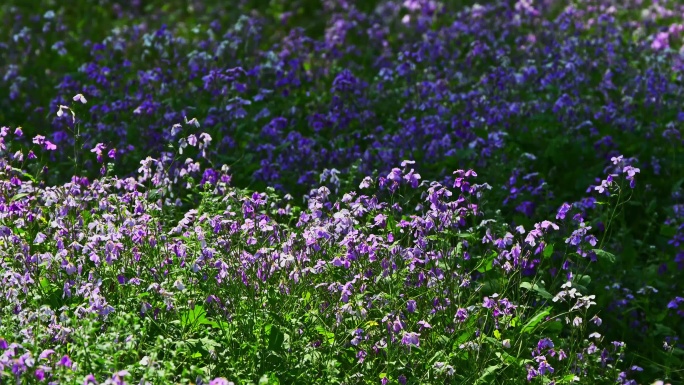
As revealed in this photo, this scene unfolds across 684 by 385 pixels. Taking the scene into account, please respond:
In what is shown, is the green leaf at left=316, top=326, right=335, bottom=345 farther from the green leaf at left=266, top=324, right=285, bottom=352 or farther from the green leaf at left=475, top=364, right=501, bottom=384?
the green leaf at left=475, top=364, right=501, bottom=384

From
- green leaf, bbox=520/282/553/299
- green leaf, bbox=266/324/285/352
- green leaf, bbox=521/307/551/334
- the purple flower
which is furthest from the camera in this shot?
green leaf, bbox=520/282/553/299

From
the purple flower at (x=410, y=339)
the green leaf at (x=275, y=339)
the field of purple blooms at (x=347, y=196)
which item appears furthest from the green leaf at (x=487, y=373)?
the green leaf at (x=275, y=339)

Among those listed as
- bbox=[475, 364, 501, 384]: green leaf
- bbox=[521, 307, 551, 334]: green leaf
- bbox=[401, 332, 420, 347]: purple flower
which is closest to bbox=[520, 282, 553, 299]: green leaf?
bbox=[521, 307, 551, 334]: green leaf

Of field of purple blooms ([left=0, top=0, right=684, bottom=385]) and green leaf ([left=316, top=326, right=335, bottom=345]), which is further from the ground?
field of purple blooms ([left=0, top=0, right=684, bottom=385])

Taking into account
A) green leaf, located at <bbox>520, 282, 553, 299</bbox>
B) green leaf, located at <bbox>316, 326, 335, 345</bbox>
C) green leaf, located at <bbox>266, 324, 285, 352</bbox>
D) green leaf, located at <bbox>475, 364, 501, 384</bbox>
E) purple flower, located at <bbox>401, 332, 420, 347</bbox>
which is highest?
green leaf, located at <bbox>520, 282, 553, 299</bbox>

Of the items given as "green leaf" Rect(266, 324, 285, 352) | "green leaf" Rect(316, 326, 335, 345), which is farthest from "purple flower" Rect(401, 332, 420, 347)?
"green leaf" Rect(266, 324, 285, 352)

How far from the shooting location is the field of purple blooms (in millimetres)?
4395

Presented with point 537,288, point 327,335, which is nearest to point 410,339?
point 327,335

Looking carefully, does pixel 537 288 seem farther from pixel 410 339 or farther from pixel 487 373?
pixel 410 339

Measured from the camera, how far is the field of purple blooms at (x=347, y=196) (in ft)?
14.4

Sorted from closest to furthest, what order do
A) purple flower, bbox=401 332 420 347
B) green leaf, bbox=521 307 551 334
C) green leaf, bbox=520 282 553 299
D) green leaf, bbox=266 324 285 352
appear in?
purple flower, bbox=401 332 420 347
green leaf, bbox=266 324 285 352
green leaf, bbox=521 307 551 334
green leaf, bbox=520 282 553 299

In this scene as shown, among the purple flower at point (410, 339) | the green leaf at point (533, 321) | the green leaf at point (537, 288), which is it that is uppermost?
the green leaf at point (537, 288)

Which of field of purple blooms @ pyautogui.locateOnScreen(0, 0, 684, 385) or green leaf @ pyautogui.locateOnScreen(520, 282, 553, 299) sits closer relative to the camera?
field of purple blooms @ pyautogui.locateOnScreen(0, 0, 684, 385)

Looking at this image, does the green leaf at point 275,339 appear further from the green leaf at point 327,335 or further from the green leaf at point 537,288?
the green leaf at point 537,288
